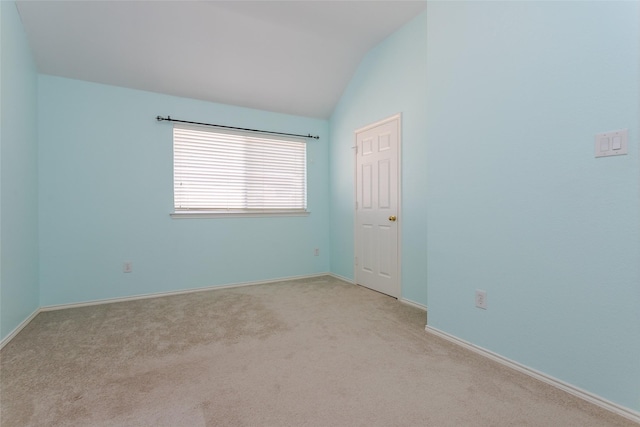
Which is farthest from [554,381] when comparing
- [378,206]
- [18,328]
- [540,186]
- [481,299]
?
[18,328]

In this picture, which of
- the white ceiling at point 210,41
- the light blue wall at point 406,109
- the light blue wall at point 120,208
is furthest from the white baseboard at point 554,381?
the white ceiling at point 210,41

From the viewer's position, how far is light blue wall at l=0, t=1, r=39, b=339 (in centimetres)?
221

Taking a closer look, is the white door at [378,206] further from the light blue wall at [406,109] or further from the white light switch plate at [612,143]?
the white light switch plate at [612,143]

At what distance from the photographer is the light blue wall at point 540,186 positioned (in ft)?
4.63

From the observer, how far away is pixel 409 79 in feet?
10.0

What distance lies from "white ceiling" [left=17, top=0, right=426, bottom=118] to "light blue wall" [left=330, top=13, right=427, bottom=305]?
0.20 metres

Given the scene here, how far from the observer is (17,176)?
2469mm

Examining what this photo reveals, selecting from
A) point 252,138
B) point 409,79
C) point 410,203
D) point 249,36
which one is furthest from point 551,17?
point 252,138

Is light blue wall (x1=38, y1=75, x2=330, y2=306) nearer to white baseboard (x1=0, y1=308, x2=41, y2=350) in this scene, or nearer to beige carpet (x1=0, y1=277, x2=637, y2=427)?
white baseboard (x1=0, y1=308, x2=41, y2=350)

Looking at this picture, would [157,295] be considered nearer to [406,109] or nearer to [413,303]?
[413,303]

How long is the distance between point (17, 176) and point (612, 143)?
4.06 metres

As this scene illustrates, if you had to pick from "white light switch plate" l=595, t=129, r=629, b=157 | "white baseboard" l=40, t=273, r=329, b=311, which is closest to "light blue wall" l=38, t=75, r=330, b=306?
"white baseboard" l=40, t=273, r=329, b=311

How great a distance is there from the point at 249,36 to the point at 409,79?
1732 mm

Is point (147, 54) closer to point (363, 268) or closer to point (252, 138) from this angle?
point (252, 138)
